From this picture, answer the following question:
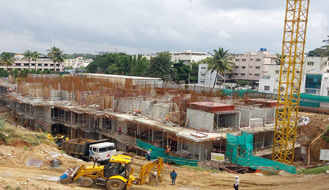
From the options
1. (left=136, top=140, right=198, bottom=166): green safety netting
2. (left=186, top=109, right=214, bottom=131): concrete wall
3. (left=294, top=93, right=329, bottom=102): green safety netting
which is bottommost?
(left=136, top=140, right=198, bottom=166): green safety netting

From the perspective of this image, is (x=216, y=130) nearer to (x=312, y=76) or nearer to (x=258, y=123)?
(x=258, y=123)

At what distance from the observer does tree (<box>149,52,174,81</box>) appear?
70625 millimetres

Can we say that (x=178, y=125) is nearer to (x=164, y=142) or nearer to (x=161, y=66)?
(x=164, y=142)

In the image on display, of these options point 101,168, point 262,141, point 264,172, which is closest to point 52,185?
point 101,168

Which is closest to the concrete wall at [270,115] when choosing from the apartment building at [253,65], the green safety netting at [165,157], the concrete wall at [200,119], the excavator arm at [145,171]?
the concrete wall at [200,119]

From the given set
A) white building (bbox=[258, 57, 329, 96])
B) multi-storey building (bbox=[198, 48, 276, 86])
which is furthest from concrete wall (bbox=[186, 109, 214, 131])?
multi-storey building (bbox=[198, 48, 276, 86])

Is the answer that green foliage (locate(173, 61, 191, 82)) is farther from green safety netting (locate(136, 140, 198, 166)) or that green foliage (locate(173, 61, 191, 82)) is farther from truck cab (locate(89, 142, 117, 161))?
truck cab (locate(89, 142, 117, 161))

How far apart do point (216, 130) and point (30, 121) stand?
80.7 ft

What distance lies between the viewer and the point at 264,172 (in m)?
18.6

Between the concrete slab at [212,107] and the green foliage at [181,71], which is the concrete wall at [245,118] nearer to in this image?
the concrete slab at [212,107]

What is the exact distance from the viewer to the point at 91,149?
19266 millimetres

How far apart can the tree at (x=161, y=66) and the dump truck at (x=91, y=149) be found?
4881 cm

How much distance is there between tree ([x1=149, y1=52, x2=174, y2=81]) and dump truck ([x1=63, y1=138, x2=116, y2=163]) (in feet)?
160

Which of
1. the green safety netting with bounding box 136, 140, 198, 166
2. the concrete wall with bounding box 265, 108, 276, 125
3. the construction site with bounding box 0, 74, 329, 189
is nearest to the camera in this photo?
the green safety netting with bounding box 136, 140, 198, 166
